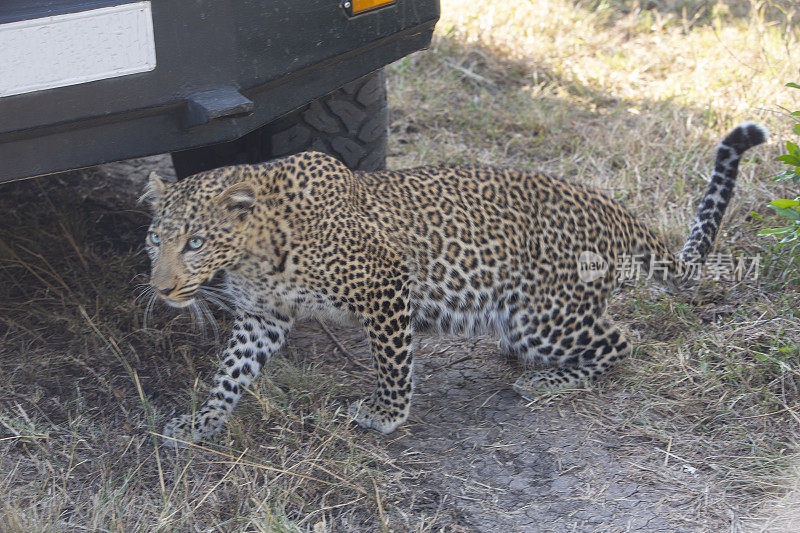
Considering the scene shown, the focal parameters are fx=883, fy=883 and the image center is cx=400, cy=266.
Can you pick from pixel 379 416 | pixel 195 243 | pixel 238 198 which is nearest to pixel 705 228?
pixel 379 416

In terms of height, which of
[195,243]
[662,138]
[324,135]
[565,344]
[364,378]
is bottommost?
[364,378]

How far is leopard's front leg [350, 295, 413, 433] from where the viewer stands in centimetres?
379

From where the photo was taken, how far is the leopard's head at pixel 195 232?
348cm

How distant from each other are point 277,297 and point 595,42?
489cm

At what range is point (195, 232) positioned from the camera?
11.5 feet

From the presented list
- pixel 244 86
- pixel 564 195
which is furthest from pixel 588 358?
pixel 244 86

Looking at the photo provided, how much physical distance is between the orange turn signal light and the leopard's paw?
5.49ft

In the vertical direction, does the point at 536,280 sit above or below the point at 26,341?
above

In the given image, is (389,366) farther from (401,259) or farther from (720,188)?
(720,188)

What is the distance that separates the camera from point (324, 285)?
3.70 m

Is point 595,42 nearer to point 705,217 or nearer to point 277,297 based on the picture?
point 705,217

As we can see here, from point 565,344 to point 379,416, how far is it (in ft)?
3.18

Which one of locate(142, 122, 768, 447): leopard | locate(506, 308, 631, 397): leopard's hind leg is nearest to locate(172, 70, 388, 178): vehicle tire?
locate(142, 122, 768, 447): leopard

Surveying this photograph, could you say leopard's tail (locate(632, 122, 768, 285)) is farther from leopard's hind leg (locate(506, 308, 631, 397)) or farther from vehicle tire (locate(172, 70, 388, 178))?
vehicle tire (locate(172, 70, 388, 178))
